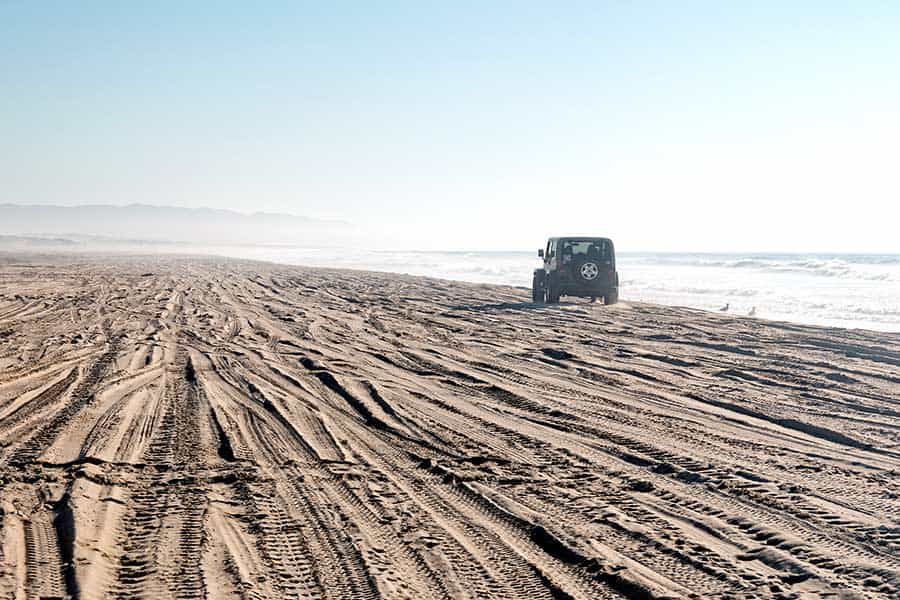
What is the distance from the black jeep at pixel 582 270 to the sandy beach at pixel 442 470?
8.49m

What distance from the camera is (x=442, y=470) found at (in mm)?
6141

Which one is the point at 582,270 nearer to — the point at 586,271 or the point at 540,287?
the point at 586,271

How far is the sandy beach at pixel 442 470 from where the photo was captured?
13.9 ft

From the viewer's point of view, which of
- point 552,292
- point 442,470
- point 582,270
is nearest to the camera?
point 442,470

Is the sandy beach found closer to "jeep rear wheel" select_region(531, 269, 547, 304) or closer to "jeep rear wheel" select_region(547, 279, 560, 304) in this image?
"jeep rear wheel" select_region(547, 279, 560, 304)

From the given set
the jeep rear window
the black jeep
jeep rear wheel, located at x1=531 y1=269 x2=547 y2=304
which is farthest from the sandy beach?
jeep rear wheel, located at x1=531 y1=269 x2=547 y2=304

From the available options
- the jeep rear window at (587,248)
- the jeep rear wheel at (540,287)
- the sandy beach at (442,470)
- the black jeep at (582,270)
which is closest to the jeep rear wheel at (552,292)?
the black jeep at (582,270)

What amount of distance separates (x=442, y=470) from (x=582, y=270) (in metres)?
16.2

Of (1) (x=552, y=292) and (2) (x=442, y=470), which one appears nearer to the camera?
(2) (x=442, y=470)

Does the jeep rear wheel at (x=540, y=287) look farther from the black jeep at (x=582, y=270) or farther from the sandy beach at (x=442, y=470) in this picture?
the sandy beach at (x=442, y=470)

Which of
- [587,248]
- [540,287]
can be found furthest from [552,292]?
[587,248]

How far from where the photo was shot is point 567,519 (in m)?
5.08

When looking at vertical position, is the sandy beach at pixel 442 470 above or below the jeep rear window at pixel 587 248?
below

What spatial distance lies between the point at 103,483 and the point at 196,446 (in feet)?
3.60
